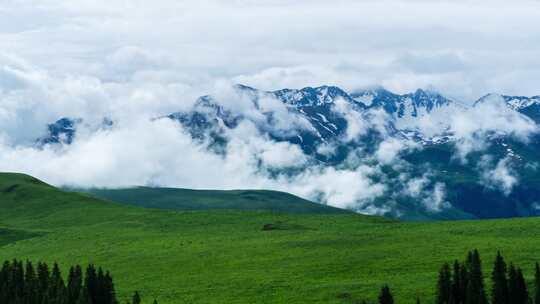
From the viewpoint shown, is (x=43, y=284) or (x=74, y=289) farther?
(x=43, y=284)

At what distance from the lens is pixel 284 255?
15075cm

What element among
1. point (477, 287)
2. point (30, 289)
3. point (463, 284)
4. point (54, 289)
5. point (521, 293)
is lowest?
point (30, 289)

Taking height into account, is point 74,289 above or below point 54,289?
above

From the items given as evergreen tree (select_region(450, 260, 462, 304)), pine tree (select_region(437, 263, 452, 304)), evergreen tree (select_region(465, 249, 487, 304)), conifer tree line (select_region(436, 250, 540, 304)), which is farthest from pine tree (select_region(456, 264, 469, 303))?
pine tree (select_region(437, 263, 452, 304))

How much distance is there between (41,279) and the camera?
114m

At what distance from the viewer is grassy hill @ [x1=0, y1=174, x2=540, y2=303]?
4843 inches

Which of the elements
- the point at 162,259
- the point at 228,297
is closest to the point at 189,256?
the point at 162,259

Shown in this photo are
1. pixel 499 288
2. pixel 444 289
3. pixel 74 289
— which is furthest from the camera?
pixel 74 289

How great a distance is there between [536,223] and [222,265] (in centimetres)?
5891

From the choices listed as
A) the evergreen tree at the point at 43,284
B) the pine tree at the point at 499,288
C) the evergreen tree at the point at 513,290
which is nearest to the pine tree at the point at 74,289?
the evergreen tree at the point at 43,284

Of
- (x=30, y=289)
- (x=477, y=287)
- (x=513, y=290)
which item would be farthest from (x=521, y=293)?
(x=30, y=289)

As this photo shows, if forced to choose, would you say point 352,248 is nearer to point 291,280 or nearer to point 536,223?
point 291,280

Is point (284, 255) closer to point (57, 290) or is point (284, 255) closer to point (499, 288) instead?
point (57, 290)

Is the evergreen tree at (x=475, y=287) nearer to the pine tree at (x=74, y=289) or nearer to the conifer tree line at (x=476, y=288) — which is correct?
the conifer tree line at (x=476, y=288)
